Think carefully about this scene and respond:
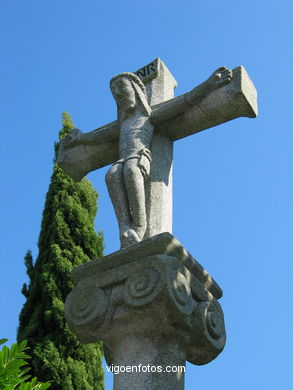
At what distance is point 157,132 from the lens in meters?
5.39

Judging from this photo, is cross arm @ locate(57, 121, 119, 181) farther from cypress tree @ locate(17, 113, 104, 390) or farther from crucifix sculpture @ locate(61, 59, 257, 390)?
cypress tree @ locate(17, 113, 104, 390)

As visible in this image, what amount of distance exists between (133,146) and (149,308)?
5.13 feet

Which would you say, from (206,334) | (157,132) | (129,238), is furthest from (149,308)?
(157,132)

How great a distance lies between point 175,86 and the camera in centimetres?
627

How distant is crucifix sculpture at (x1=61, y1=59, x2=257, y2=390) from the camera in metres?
4.01

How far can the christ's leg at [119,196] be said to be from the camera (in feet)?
15.4

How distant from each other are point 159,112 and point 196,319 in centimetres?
198

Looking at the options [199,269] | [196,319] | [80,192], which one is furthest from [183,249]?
[80,192]

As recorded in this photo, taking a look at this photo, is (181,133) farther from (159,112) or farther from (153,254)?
(153,254)

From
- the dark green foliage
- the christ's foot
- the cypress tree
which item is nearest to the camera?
the dark green foliage

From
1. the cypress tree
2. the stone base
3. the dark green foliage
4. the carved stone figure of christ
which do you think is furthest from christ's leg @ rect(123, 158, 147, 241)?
the cypress tree

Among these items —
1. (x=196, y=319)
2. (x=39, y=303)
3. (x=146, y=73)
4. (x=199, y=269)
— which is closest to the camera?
(x=196, y=319)

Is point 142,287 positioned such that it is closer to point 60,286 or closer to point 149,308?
point 149,308

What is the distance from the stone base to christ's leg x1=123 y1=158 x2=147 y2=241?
36cm
